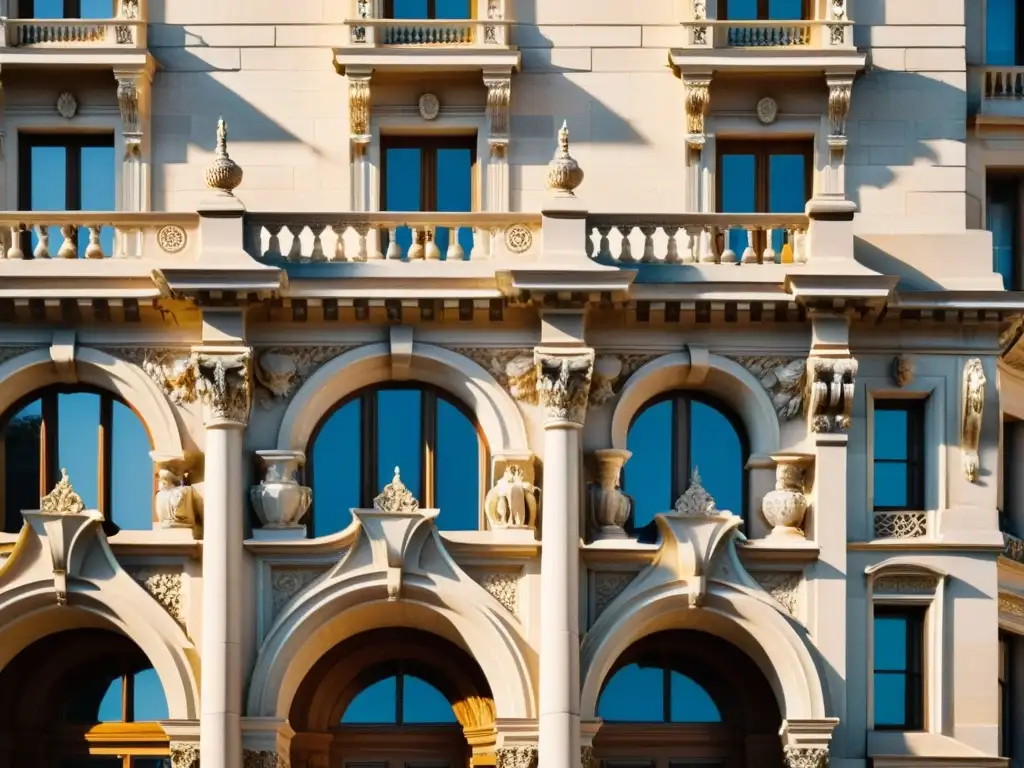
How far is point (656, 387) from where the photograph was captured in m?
49.7

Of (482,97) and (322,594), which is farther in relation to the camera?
(482,97)

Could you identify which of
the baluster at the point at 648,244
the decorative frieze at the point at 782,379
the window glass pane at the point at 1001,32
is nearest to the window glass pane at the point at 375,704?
the decorative frieze at the point at 782,379

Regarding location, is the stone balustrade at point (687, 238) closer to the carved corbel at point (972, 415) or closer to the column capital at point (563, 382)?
the column capital at point (563, 382)

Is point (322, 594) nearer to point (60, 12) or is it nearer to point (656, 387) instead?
point (656, 387)

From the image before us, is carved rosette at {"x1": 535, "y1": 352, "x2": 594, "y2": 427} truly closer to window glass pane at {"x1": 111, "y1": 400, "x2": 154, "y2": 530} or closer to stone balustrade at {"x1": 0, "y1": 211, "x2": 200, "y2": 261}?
stone balustrade at {"x1": 0, "y1": 211, "x2": 200, "y2": 261}

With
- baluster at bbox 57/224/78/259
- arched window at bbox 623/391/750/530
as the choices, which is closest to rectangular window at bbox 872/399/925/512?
arched window at bbox 623/391/750/530

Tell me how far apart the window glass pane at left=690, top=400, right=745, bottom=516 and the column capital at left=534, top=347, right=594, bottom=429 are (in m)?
2.44

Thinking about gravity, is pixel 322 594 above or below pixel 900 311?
below

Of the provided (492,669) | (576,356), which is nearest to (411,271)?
(576,356)

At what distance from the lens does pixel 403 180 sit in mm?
51875

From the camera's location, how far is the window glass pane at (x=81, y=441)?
4962cm

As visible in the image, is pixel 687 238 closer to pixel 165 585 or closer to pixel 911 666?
pixel 911 666

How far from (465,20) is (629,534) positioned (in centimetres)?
911

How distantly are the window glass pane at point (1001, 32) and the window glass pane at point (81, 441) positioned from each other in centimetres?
1659
